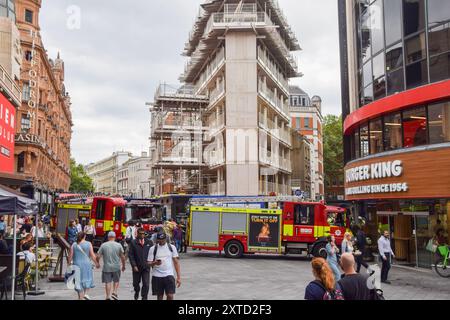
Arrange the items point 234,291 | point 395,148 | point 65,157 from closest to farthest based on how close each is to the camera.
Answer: point 234,291, point 395,148, point 65,157

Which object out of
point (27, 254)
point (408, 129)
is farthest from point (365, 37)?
point (27, 254)

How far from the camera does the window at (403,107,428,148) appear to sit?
19.9m

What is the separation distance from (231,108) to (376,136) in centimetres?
2047

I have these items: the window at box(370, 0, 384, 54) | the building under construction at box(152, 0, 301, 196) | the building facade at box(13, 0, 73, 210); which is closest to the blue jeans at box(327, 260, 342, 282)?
the window at box(370, 0, 384, 54)

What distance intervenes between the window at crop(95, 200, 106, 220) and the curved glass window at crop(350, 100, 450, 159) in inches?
612

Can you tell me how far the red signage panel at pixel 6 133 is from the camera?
29.2 meters

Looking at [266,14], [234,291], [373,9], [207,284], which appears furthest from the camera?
[266,14]

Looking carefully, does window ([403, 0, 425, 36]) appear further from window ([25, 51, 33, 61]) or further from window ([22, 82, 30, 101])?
window ([22, 82, 30, 101])

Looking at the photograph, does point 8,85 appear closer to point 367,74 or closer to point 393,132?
point 367,74

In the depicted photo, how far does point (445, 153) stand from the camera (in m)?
18.5

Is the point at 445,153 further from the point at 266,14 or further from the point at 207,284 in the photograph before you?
the point at 266,14

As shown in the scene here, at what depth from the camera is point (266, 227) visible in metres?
24.4

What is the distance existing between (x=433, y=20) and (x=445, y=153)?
228 inches
